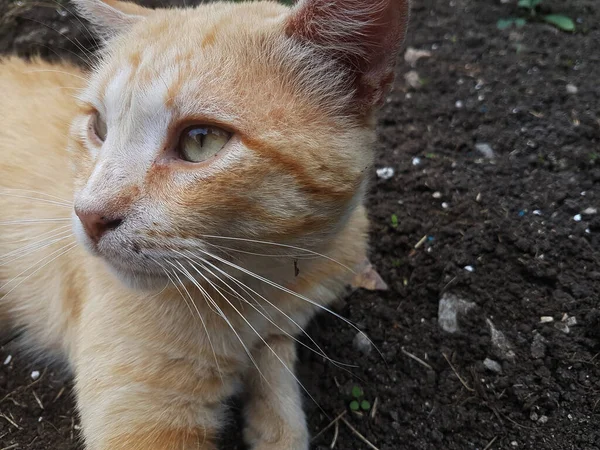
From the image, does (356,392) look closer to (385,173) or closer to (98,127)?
(385,173)

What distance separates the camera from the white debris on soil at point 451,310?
187 centimetres

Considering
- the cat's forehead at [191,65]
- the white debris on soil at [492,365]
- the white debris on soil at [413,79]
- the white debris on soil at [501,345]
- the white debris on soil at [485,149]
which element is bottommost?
the white debris on soil at [492,365]

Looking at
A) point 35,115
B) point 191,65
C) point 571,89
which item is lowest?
point 571,89

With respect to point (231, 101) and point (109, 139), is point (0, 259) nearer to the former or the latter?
point (109, 139)

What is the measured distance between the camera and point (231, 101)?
44.5 inches

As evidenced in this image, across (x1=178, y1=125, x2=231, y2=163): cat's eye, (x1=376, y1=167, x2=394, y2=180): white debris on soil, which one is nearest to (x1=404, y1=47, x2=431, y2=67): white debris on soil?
(x1=376, y1=167, x2=394, y2=180): white debris on soil

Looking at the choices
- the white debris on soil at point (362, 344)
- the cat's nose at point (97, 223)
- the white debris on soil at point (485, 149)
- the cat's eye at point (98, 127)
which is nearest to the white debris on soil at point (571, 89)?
the white debris on soil at point (485, 149)

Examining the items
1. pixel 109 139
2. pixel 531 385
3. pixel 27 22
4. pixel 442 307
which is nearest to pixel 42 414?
pixel 109 139

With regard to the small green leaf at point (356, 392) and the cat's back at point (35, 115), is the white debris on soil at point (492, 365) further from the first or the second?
the cat's back at point (35, 115)

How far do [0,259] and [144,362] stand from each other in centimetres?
96

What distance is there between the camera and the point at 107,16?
1.53m

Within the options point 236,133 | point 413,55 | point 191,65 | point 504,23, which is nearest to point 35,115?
point 191,65

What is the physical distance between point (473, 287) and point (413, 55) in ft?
5.67

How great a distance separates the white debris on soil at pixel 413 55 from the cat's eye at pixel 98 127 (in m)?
2.10
